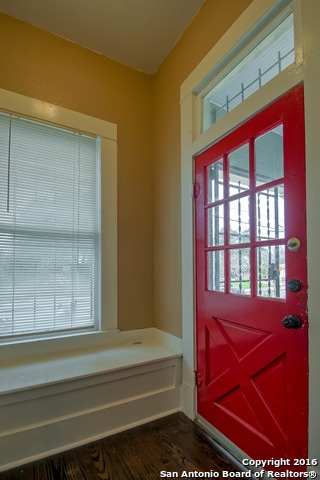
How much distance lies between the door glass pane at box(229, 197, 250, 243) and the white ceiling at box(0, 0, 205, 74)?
161 centimetres

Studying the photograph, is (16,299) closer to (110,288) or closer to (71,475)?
(110,288)

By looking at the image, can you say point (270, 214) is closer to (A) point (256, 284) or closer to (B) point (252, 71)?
(A) point (256, 284)

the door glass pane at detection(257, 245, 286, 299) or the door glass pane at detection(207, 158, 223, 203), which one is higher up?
the door glass pane at detection(207, 158, 223, 203)

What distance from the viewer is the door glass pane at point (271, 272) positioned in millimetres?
1263

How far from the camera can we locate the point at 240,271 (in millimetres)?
1506

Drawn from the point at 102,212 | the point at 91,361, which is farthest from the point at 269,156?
Result: the point at 91,361

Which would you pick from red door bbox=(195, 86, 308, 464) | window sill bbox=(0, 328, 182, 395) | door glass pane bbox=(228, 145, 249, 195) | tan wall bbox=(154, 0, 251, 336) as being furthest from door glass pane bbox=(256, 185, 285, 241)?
window sill bbox=(0, 328, 182, 395)

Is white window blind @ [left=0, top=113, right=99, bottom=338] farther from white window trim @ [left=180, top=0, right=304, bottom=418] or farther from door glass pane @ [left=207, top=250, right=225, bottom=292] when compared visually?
door glass pane @ [left=207, top=250, right=225, bottom=292]

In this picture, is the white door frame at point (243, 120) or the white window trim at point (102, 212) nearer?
the white door frame at point (243, 120)

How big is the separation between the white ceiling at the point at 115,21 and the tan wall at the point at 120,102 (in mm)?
86

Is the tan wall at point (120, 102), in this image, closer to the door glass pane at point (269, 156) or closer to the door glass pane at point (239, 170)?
the door glass pane at point (239, 170)

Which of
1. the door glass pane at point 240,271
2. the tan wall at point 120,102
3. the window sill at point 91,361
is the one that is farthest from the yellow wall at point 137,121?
the door glass pane at point 240,271

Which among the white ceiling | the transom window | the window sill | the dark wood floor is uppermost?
the white ceiling

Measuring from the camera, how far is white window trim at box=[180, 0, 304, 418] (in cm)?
144
